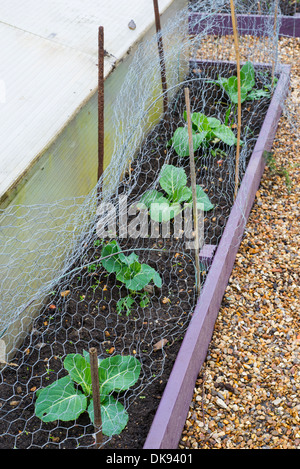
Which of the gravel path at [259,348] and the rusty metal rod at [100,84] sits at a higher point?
the rusty metal rod at [100,84]

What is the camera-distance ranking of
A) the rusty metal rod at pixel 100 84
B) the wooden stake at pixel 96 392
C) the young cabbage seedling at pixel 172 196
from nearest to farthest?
the wooden stake at pixel 96 392 < the rusty metal rod at pixel 100 84 < the young cabbage seedling at pixel 172 196

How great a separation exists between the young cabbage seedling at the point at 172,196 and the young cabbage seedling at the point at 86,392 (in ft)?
3.30

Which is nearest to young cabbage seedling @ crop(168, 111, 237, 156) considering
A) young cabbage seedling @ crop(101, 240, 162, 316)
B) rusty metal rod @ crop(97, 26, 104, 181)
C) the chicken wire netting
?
the chicken wire netting

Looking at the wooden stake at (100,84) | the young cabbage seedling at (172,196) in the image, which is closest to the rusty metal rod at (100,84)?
the wooden stake at (100,84)

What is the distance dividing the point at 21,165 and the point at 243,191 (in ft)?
4.32

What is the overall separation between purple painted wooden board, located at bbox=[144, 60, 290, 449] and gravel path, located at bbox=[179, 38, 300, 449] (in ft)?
0.23

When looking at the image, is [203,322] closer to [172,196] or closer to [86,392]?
[86,392]

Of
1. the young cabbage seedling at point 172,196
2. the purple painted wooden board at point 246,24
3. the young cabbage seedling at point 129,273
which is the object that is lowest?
the young cabbage seedling at point 129,273

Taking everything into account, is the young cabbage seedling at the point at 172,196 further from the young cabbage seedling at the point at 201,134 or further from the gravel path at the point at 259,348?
the gravel path at the point at 259,348

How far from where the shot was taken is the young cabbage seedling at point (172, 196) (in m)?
2.93

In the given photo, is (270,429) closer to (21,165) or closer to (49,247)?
(49,247)

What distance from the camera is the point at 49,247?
2.49 m

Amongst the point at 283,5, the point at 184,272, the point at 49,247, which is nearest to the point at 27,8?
the point at 49,247

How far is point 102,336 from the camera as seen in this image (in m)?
2.39
